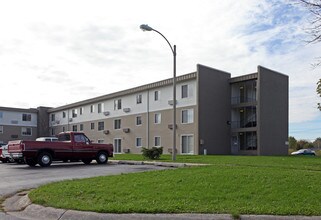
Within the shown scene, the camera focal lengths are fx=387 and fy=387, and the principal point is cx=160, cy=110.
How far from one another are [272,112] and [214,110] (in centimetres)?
598

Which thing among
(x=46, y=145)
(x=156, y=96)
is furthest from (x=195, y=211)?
(x=156, y=96)

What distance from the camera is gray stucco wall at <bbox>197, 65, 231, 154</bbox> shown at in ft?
121

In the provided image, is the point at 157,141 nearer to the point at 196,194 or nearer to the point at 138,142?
the point at 138,142

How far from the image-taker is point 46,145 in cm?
2130

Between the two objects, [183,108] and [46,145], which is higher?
[183,108]

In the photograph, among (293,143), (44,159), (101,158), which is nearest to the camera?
(44,159)

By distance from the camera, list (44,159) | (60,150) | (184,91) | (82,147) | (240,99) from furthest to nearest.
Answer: (240,99)
(184,91)
(82,147)
(60,150)
(44,159)

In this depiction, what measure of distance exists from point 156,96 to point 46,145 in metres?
22.0

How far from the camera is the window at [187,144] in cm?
3735

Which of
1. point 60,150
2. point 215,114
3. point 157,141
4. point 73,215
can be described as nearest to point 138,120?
point 157,141

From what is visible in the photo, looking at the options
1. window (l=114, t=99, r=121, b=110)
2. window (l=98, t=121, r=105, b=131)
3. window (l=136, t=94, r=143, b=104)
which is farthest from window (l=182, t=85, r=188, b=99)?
window (l=98, t=121, r=105, b=131)

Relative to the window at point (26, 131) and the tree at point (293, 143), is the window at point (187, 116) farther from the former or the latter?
the window at point (26, 131)

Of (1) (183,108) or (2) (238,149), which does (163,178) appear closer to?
(1) (183,108)

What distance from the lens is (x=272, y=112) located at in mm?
38906
